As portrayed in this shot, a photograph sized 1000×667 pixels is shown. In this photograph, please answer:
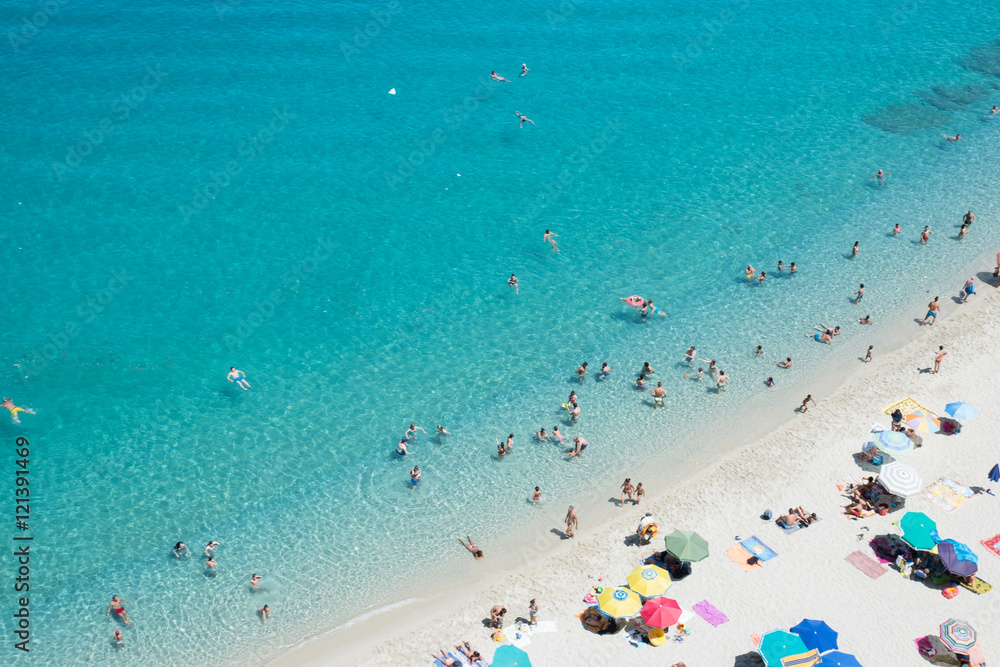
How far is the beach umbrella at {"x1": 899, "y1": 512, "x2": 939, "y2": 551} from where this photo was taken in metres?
25.8

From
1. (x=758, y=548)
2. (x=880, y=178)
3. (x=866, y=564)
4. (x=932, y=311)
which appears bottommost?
(x=758, y=548)

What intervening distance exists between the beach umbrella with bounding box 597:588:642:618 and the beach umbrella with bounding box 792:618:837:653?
183 inches

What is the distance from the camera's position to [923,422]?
1261 inches

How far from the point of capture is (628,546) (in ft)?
92.7

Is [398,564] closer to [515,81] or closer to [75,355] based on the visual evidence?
[75,355]

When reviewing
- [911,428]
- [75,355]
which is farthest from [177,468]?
[911,428]

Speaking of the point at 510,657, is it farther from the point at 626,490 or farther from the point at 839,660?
the point at 839,660

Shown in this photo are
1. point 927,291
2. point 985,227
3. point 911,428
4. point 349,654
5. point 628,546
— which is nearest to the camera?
point 349,654

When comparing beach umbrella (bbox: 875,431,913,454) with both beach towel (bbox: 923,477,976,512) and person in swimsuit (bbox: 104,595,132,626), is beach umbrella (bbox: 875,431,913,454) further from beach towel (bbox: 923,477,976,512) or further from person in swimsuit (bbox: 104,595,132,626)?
person in swimsuit (bbox: 104,595,132,626)

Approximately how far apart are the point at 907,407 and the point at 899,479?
6.04 m

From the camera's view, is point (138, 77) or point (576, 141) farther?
point (138, 77)

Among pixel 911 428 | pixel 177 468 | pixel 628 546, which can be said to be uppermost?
pixel 911 428

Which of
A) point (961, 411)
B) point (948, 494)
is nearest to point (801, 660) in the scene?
point (948, 494)

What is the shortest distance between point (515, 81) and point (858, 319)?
97.5 feet
